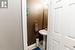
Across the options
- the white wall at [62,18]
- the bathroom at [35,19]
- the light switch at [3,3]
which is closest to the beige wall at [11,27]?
the light switch at [3,3]

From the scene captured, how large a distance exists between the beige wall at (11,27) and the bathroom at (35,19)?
168 cm

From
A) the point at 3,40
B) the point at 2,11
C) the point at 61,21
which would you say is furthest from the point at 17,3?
the point at 61,21

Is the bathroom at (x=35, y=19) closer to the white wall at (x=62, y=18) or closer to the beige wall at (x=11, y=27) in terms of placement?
the white wall at (x=62, y=18)

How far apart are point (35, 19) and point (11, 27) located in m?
2.08

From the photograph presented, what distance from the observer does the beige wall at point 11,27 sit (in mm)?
2148

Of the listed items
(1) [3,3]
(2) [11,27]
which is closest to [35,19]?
(2) [11,27]

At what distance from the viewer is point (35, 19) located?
167 inches

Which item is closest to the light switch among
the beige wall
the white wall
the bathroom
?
the beige wall

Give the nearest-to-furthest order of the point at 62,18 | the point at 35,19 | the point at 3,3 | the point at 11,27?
the point at 62,18
the point at 3,3
the point at 11,27
the point at 35,19

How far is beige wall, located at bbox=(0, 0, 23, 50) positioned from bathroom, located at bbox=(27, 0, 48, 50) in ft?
5.50

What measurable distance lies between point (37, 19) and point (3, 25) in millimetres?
2300

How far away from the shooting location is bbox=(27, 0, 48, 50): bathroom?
4.00m

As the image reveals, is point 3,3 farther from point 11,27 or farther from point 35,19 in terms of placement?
point 35,19

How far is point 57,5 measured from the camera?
2.19 m
